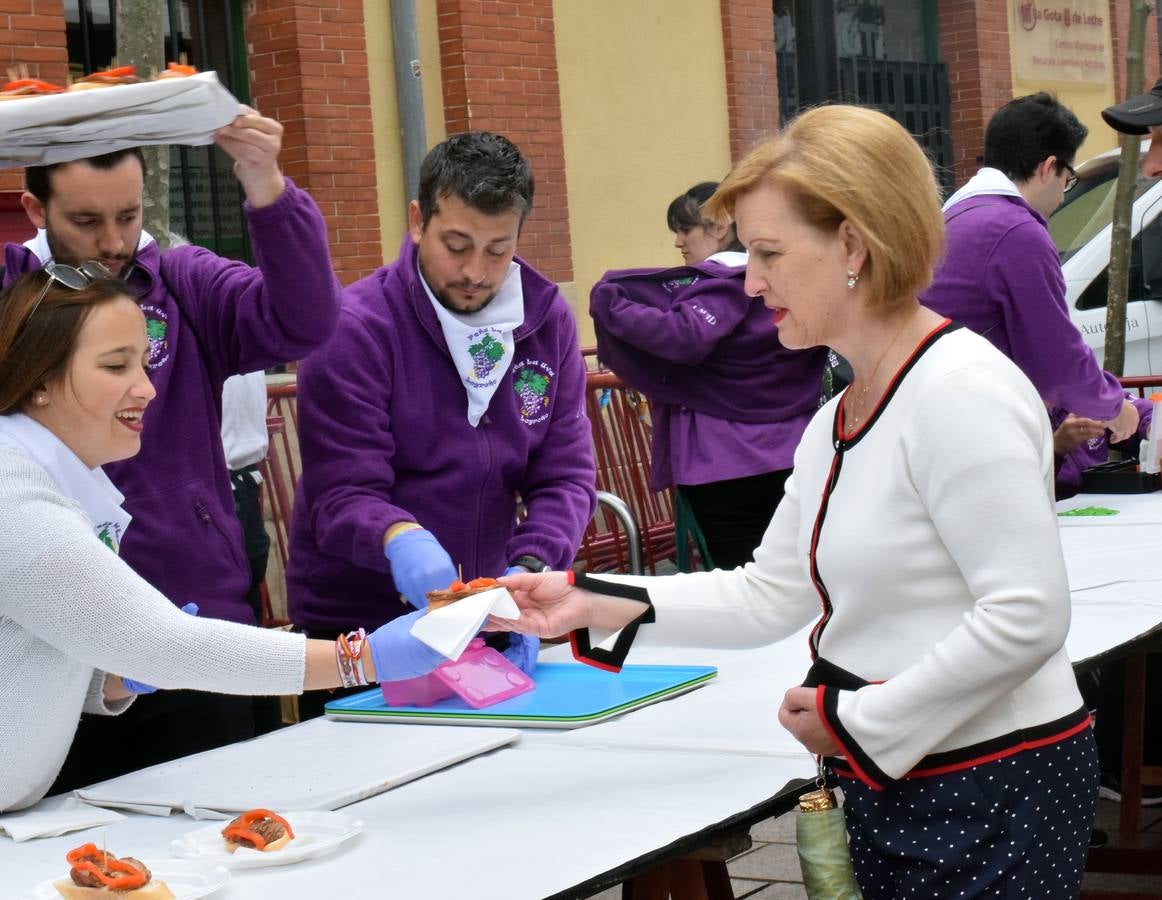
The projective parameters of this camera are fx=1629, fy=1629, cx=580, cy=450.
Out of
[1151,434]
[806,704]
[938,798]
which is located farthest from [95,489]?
[1151,434]

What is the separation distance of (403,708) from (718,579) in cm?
72

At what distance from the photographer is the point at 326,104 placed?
9.18 metres

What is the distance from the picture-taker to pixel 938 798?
2.16 metres

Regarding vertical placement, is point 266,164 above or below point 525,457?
above

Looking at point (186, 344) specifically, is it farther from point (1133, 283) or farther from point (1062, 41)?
point (1062, 41)

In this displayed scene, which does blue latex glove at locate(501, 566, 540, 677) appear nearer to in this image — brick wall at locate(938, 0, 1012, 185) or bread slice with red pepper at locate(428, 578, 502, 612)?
bread slice with red pepper at locate(428, 578, 502, 612)

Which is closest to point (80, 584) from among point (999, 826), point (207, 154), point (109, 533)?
point (109, 533)

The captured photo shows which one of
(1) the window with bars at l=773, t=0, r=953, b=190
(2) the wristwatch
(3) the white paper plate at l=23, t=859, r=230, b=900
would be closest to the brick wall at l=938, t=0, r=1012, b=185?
(1) the window with bars at l=773, t=0, r=953, b=190

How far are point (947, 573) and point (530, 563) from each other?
126 centimetres

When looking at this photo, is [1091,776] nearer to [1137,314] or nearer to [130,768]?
[130,768]

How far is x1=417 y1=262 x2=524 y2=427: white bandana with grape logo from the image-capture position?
10.9 feet

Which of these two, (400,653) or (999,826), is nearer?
(999,826)

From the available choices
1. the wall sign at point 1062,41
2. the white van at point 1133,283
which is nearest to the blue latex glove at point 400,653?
the white van at point 1133,283

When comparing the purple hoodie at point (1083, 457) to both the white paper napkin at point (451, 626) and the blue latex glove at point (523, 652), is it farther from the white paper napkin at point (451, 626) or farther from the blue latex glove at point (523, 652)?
the white paper napkin at point (451, 626)
